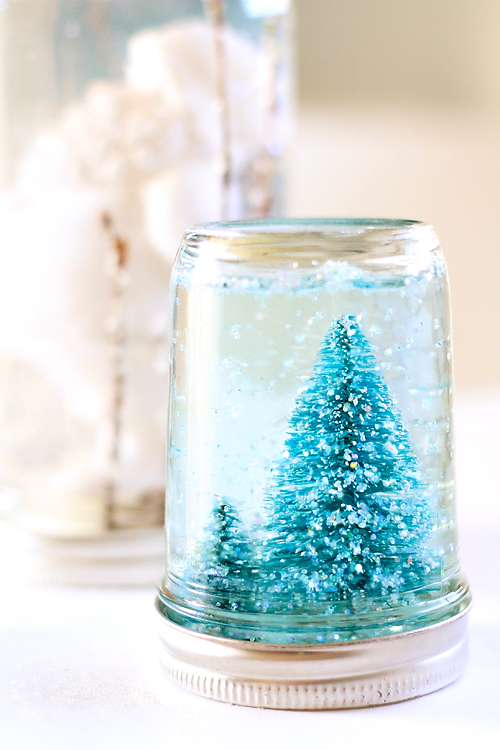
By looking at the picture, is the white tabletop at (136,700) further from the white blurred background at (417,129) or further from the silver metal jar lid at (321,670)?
the white blurred background at (417,129)

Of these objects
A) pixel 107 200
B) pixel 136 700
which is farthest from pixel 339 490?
pixel 107 200

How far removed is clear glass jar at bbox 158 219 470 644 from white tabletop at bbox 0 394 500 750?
1.4 inches

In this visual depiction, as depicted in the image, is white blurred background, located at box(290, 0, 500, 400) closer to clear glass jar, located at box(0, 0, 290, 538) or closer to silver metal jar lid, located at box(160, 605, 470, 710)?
clear glass jar, located at box(0, 0, 290, 538)

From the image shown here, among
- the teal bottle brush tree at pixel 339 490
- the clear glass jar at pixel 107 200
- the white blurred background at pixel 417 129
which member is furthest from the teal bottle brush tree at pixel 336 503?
the white blurred background at pixel 417 129

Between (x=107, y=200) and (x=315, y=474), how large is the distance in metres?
0.26

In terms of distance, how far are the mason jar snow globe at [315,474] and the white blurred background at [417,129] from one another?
47.9 inches

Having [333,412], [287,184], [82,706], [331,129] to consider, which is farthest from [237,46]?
[331,129]

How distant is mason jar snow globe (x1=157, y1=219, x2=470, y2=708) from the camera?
0.42 metres

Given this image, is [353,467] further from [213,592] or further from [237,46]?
[237,46]

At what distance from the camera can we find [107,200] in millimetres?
596

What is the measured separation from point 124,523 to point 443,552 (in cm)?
25

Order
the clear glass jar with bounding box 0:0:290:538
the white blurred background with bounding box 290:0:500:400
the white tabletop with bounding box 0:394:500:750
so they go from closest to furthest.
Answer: the white tabletop with bounding box 0:394:500:750
the clear glass jar with bounding box 0:0:290:538
the white blurred background with bounding box 290:0:500:400

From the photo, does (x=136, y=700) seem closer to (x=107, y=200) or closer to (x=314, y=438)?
(x=314, y=438)

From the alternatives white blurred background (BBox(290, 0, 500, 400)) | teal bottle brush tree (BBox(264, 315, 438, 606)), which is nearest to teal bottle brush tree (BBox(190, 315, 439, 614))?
teal bottle brush tree (BBox(264, 315, 438, 606))
